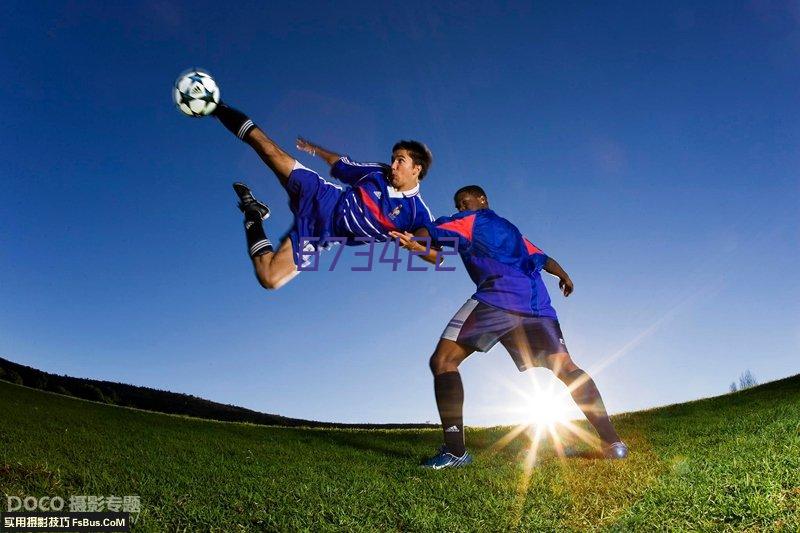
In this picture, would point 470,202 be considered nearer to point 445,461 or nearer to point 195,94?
point 445,461

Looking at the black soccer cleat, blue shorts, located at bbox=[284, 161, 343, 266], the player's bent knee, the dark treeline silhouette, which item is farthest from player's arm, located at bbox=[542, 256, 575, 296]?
the dark treeline silhouette

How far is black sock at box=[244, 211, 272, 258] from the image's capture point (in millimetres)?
7047

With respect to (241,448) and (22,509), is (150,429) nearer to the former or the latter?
(241,448)

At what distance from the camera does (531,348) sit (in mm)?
6070

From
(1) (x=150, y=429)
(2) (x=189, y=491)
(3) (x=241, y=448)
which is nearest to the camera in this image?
(2) (x=189, y=491)

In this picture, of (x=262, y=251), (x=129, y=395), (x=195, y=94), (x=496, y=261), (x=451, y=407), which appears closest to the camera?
(x=451, y=407)

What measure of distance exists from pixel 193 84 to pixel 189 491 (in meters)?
5.11

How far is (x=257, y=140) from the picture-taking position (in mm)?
7215

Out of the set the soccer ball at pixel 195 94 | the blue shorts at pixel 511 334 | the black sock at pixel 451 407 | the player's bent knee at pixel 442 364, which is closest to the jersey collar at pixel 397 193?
the blue shorts at pixel 511 334

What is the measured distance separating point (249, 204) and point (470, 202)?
291 cm

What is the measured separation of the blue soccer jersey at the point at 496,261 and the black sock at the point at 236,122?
2.93m

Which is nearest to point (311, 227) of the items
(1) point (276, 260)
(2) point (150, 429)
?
(1) point (276, 260)

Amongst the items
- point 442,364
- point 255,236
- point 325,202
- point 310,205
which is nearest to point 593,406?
point 442,364

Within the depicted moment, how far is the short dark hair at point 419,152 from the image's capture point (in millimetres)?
7223
